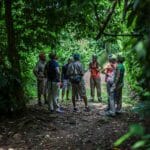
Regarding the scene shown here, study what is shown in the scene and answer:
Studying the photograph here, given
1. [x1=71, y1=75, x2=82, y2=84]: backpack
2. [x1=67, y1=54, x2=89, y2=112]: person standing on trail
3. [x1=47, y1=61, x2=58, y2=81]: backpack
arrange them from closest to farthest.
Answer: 1. [x1=47, y1=61, x2=58, y2=81]: backpack
2. [x1=67, y1=54, x2=89, y2=112]: person standing on trail
3. [x1=71, y1=75, x2=82, y2=84]: backpack

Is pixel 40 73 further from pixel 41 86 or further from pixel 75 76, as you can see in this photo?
pixel 75 76

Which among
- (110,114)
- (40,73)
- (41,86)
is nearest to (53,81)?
(40,73)

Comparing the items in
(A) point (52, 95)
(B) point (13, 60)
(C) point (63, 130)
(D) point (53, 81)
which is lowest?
(C) point (63, 130)

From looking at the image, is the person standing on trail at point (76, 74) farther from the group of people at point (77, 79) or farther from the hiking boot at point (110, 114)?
the hiking boot at point (110, 114)

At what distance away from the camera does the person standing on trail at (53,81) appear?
577 inches

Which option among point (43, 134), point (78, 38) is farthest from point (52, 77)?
point (43, 134)

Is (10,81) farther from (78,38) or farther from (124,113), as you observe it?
(124,113)

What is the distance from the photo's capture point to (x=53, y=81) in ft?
48.5

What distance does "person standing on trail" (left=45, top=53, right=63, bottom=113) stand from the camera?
14.7 meters

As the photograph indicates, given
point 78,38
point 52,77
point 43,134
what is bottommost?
point 43,134

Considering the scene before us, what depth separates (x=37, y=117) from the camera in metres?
13.0

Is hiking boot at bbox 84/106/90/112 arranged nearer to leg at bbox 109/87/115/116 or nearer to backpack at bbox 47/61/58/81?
leg at bbox 109/87/115/116

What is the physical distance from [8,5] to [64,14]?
1.66 metres

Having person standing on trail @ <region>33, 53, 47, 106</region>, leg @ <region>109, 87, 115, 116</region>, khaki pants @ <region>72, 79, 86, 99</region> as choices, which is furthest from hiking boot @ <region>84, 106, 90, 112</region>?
person standing on trail @ <region>33, 53, 47, 106</region>
